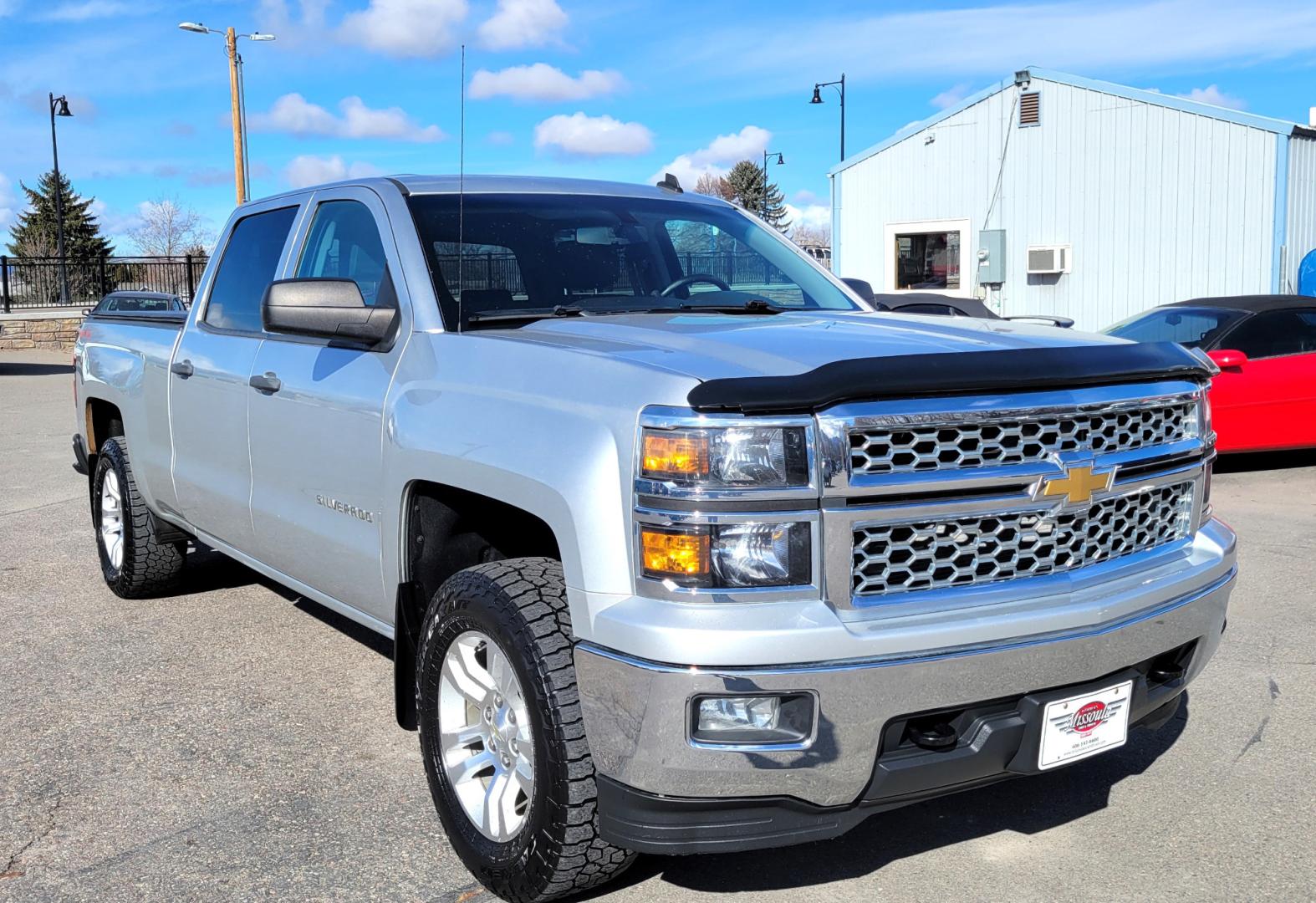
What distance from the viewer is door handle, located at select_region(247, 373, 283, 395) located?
13.8 feet

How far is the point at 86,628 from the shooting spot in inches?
220

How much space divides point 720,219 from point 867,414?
89.3 inches

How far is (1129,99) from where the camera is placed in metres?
16.4

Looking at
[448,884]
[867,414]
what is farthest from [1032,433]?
[448,884]

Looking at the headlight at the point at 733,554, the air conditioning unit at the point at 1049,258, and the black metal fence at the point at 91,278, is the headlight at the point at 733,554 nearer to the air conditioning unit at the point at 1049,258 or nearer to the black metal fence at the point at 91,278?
the air conditioning unit at the point at 1049,258

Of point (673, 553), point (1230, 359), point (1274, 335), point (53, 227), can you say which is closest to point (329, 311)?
point (673, 553)

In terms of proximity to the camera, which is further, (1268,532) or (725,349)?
(1268,532)

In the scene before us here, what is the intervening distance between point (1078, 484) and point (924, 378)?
1.55ft

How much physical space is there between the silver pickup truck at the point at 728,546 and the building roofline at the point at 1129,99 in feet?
45.0

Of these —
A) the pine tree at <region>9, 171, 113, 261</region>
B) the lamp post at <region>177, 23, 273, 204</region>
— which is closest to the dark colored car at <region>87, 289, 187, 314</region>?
the lamp post at <region>177, 23, 273, 204</region>

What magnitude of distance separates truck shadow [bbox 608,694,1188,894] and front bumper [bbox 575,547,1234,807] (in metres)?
0.66

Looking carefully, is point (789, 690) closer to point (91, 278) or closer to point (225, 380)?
point (225, 380)

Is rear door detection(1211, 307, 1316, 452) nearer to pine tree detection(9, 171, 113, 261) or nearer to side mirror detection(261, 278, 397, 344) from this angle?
side mirror detection(261, 278, 397, 344)

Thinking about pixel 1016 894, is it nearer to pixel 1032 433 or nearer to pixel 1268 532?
pixel 1032 433
